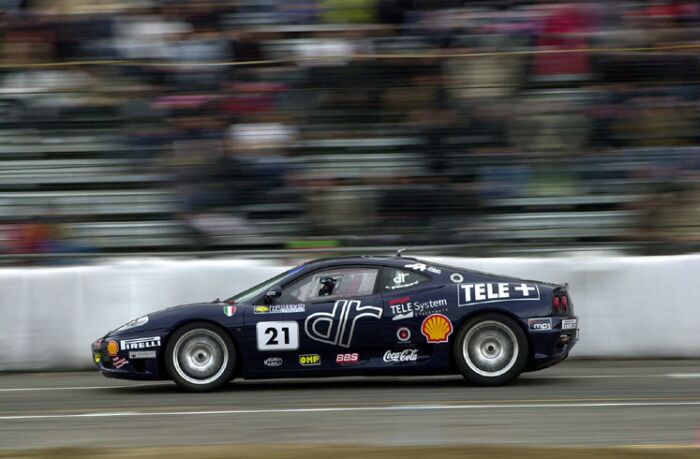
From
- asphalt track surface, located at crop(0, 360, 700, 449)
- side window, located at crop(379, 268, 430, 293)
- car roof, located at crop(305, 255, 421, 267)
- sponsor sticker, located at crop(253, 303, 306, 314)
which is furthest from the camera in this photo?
car roof, located at crop(305, 255, 421, 267)

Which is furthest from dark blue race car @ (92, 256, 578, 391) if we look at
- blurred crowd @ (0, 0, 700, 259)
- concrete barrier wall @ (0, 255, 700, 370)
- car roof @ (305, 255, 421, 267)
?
blurred crowd @ (0, 0, 700, 259)

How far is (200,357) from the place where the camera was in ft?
29.8

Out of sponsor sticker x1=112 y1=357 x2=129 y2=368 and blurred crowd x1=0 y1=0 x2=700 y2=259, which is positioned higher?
blurred crowd x1=0 y1=0 x2=700 y2=259

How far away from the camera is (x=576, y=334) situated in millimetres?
9219

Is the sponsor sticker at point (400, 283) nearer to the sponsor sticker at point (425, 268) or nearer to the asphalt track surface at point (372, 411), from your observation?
the sponsor sticker at point (425, 268)

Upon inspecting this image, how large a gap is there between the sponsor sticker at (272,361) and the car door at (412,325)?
34.0 inches

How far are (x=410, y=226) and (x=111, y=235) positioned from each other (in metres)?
3.46

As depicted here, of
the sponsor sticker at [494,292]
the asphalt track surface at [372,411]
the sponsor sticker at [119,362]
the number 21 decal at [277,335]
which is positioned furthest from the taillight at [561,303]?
the sponsor sticker at [119,362]

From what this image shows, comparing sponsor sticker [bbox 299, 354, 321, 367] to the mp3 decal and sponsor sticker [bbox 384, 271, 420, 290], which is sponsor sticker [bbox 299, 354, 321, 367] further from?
sponsor sticker [bbox 384, 271, 420, 290]

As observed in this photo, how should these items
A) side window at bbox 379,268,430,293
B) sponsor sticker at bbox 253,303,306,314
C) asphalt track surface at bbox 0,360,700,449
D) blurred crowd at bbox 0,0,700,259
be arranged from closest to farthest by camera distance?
asphalt track surface at bbox 0,360,700,449
sponsor sticker at bbox 253,303,306,314
side window at bbox 379,268,430,293
blurred crowd at bbox 0,0,700,259

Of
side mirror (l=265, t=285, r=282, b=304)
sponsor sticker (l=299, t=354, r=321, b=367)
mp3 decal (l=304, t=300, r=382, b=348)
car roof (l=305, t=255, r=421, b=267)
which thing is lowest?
sponsor sticker (l=299, t=354, r=321, b=367)

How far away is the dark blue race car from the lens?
8.91 metres

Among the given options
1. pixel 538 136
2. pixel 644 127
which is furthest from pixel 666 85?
pixel 538 136

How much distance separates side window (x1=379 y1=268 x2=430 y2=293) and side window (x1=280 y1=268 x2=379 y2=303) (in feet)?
0.33
